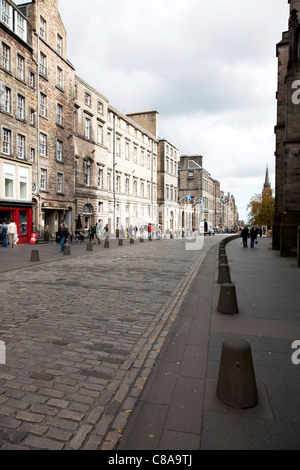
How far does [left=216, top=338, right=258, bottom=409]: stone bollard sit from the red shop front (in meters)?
22.9

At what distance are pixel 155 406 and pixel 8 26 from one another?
92.2 feet

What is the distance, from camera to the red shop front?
23.8 m

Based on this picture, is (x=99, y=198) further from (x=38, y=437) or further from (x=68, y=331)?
(x=38, y=437)

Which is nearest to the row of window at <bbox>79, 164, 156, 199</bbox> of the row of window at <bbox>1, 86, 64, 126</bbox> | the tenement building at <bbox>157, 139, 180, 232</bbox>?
the tenement building at <bbox>157, 139, 180, 232</bbox>

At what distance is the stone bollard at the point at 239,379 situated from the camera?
3139 millimetres

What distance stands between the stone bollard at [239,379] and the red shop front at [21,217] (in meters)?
22.9

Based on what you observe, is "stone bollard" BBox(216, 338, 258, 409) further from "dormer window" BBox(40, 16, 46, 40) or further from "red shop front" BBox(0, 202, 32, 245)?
"dormer window" BBox(40, 16, 46, 40)

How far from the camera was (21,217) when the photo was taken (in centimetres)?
2522

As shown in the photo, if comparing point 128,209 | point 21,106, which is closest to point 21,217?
point 21,106

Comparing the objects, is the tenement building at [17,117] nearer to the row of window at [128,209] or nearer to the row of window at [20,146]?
the row of window at [20,146]

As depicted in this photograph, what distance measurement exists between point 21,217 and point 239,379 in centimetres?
2479

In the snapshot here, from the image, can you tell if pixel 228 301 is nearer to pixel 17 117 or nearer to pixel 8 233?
pixel 8 233

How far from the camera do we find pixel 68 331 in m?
5.29

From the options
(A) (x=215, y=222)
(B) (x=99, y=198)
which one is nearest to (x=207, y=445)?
(B) (x=99, y=198)
